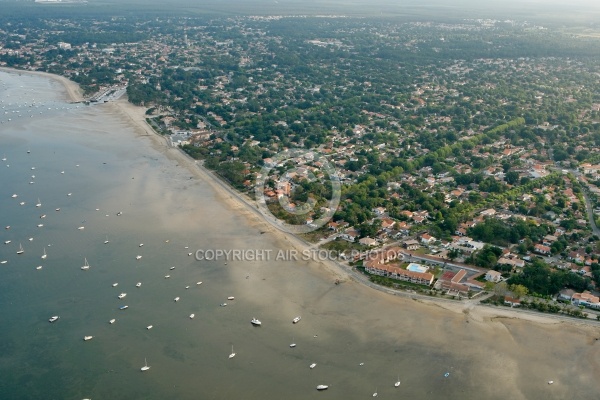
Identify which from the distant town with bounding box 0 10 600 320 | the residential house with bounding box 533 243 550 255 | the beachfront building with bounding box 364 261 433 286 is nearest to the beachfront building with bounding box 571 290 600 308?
the distant town with bounding box 0 10 600 320

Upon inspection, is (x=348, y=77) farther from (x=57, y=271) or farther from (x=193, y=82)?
(x=57, y=271)

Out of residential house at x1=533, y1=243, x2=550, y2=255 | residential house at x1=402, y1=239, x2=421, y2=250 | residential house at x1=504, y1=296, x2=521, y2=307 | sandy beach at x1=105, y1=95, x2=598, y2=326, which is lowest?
sandy beach at x1=105, y1=95, x2=598, y2=326

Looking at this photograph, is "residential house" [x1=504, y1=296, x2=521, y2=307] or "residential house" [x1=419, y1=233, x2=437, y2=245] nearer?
"residential house" [x1=504, y1=296, x2=521, y2=307]

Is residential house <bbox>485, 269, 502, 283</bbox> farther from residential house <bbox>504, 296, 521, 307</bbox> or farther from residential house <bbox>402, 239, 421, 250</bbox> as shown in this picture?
residential house <bbox>402, 239, 421, 250</bbox>

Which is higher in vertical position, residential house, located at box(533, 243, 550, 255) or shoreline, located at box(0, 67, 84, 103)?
residential house, located at box(533, 243, 550, 255)

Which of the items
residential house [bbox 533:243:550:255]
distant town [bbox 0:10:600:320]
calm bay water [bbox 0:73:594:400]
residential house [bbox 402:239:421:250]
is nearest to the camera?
calm bay water [bbox 0:73:594:400]

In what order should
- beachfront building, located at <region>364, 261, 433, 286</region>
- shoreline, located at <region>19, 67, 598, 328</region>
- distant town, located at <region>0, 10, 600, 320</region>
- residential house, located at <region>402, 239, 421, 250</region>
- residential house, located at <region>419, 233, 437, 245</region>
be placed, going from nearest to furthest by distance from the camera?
shoreline, located at <region>19, 67, 598, 328</region>
beachfront building, located at <region>364, 261, 433, 286</region>
distant town, located at <region>0, 10, 600, 320</region>
residential house, located at <region>402, 239, 421, 250</region>
residential house, located at <region>419, 233, 437, 245</region>

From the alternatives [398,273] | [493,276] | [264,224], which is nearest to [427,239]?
[398,273]
